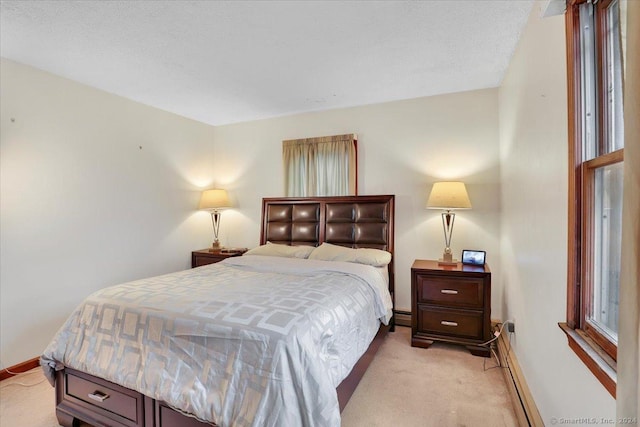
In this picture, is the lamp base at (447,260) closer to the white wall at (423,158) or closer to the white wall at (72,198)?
the white wall at (423,158)

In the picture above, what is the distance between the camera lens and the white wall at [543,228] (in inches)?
51.4

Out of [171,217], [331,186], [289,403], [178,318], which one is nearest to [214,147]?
[171,217]

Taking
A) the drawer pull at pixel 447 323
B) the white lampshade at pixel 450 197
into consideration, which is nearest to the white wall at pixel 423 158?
the white lampshade at pixel 450 197

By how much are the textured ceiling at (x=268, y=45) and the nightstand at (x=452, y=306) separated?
6.15 ft

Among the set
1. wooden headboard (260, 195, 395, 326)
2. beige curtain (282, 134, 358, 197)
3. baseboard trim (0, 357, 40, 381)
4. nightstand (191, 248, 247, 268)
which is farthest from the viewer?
nightstand (191, 248, 247, 268)

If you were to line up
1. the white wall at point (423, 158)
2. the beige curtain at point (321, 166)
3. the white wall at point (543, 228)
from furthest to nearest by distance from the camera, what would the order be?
the beige curtain at point (321, 166) → the white wall at point (423, 158) → the white wall at point (543, 228)

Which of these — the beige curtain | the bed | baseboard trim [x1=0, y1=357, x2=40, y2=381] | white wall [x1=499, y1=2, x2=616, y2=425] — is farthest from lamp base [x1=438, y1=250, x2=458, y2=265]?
baseboard trim [x1=0, y1=357, x2=40, y2=381]

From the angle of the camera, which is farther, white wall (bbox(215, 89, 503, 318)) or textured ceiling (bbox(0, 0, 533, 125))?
white wall (bbox(215, 89, 503, 318))

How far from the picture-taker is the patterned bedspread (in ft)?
4.47

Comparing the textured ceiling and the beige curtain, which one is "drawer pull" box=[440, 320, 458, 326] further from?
the textured ceiling

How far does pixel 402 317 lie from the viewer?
11.5ft

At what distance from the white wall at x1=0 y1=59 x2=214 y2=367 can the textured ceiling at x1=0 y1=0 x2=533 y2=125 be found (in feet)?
0.94

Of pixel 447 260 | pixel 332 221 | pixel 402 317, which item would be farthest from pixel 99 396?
pixel 447 260

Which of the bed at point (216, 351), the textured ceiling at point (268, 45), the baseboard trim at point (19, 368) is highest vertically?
the textured ceiling at point (268, 45)
